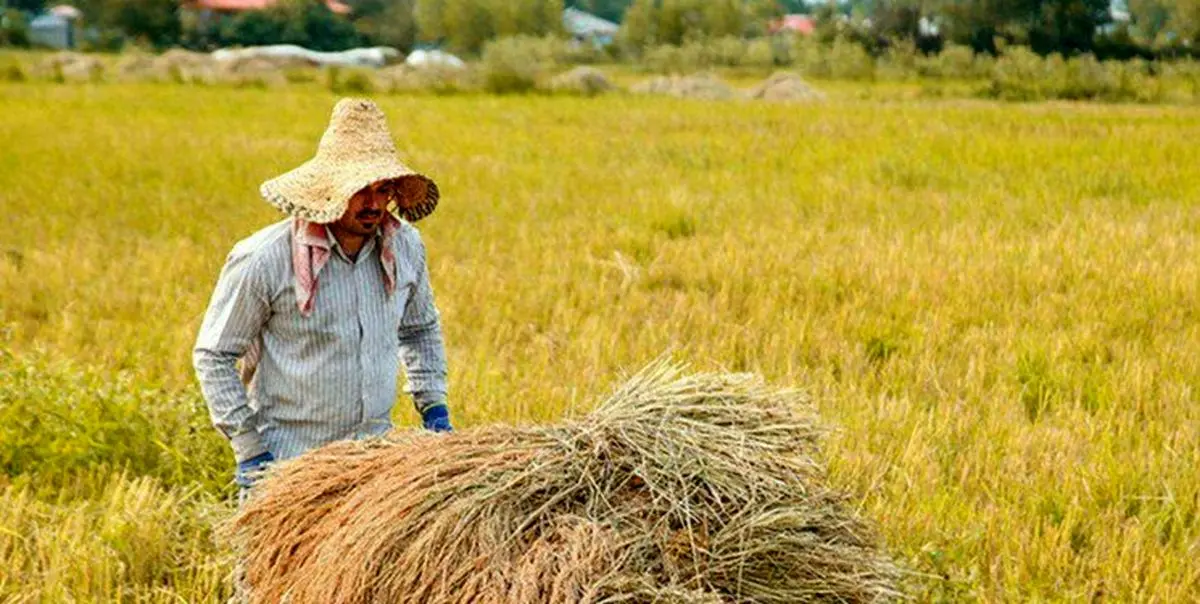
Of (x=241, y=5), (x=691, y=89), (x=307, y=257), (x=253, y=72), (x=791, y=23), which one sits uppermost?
(x=307, y=257)

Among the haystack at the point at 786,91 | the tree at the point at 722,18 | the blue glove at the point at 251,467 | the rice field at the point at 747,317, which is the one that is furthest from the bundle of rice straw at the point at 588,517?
the tree at the point at 722,18

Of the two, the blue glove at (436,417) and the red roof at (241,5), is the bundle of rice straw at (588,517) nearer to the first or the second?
the blue glove at (436,417)

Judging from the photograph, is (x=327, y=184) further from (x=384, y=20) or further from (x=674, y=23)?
(x=384, y=20)

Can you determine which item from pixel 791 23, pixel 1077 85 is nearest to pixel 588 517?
pixel 1077 85

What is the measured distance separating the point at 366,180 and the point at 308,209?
164 mm

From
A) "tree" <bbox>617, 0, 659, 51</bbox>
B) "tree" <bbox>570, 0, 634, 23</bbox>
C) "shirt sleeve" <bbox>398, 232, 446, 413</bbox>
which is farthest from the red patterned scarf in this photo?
"tree" <bbox>570, 0, 634, 23</bbox>

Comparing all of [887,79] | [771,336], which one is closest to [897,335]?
[771,336]

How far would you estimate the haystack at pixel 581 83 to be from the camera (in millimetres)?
26312

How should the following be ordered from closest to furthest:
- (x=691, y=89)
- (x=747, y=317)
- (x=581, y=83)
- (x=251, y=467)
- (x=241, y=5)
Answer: (x=251, y=467) → (x=747, y=317) → (x=581, y=83) → (x=691, y=89) → (x=241, y=5)

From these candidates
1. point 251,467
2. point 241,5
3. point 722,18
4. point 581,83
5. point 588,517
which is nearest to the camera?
point 588,517

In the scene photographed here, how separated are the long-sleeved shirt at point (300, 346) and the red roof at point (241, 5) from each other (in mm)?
54350

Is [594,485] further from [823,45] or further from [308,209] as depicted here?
[823,45]

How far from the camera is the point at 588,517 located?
2.58 m

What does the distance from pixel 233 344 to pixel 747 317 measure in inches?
158
